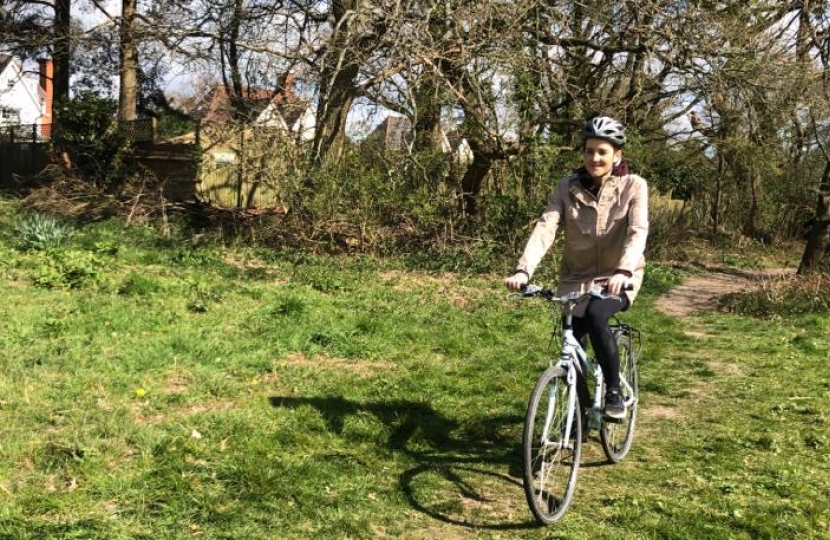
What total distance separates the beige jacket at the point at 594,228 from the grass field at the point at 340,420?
1.27 m

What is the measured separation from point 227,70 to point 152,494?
1286 cm

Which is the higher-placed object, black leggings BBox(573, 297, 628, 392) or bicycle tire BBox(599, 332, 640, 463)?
black leggings BBox(573, 297, 628, 392)

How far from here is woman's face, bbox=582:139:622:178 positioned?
12.5 ft

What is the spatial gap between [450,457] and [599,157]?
210 cm

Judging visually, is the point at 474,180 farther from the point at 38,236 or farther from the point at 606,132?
the point at 606,132

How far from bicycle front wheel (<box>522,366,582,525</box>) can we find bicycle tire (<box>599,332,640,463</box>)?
552 millimetres

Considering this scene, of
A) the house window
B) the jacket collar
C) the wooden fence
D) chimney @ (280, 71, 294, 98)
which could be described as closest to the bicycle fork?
the jacket collar

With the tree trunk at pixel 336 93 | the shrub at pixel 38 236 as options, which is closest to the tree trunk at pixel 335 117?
the tree trunk at pixel 336 93

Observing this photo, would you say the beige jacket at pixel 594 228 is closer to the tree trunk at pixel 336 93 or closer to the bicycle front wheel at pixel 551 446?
the bicycle front wheel at pixel 551 446

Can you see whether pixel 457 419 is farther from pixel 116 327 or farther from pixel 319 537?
pixel 116 327

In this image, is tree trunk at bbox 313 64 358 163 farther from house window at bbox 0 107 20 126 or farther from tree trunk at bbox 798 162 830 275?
house window at bbox 0 107 20 126

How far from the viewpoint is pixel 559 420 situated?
366 cm

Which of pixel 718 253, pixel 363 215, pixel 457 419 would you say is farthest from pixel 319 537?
pixel 718 253

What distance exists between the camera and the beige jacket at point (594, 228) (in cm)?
379
